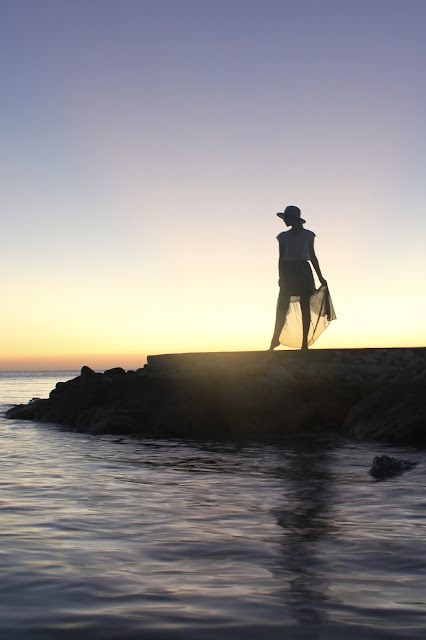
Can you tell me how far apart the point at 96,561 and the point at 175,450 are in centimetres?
555

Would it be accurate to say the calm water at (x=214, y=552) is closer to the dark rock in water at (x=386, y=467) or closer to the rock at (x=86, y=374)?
the dark rock in water at (x=386, y=467)

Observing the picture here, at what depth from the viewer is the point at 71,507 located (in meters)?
5.24

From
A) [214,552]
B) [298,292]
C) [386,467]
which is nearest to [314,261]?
[298,292]

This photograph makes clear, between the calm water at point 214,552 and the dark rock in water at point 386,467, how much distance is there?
16cm

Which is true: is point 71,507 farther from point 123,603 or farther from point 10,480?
point 123,603

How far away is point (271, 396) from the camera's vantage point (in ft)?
38.1

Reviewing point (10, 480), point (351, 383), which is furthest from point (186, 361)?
point (10, 480)

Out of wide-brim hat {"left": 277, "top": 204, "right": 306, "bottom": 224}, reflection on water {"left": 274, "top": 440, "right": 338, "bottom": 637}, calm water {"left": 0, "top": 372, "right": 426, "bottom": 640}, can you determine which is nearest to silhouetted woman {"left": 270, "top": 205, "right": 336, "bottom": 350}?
wide-brim hat {"left": 277, "top": 204, "right": 306, "bottom": 224}

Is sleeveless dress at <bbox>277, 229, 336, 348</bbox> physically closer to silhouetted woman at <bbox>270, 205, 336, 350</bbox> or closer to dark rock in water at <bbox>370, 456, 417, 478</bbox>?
silhouetted woman at <bbox>270, 205, 336, 350</bbox>

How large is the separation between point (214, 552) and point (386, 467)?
3.13 m

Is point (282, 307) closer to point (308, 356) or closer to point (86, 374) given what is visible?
point (308, 356)

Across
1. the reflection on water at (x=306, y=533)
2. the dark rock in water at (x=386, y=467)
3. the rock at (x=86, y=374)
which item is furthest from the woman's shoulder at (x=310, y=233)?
the rock at (x=86, y=374)

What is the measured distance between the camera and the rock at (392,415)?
9.01 meters

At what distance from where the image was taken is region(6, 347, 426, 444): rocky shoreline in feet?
34.2
